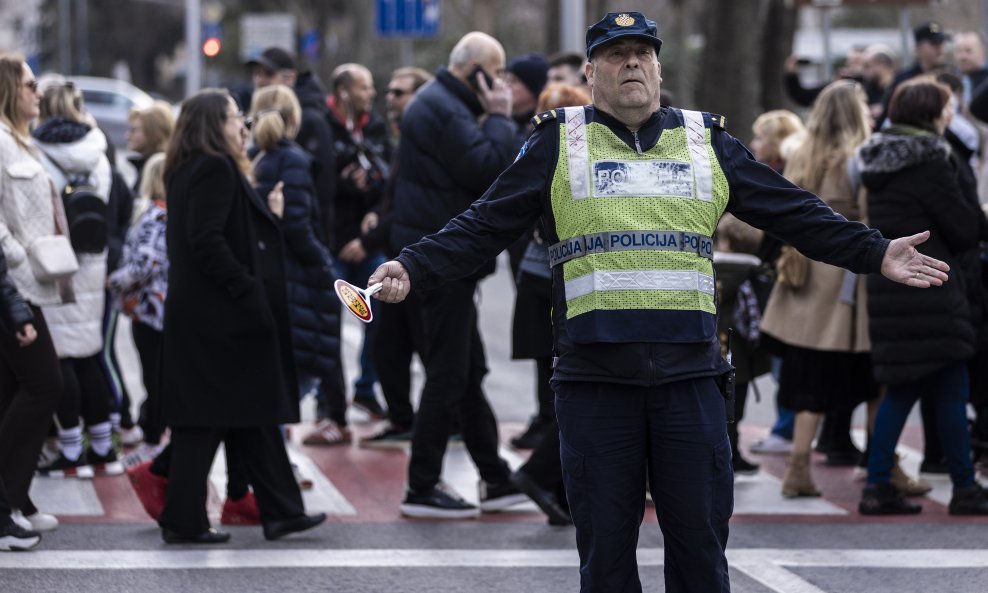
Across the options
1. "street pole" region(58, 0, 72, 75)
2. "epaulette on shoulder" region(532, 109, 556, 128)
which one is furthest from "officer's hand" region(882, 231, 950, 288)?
"street pole" region(58, 0, 72, 75)

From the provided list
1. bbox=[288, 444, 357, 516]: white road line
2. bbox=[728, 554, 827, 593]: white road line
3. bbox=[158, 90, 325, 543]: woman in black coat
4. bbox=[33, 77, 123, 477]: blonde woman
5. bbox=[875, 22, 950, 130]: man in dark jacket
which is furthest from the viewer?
bbox=[875, 22, 950, 130]: man in dark jacket

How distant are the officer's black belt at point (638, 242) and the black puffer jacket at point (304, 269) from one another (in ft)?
11.9

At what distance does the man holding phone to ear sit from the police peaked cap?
2.79 metres

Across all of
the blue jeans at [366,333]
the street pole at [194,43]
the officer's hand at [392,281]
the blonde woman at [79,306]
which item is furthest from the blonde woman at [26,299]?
the street pole at [194,43]

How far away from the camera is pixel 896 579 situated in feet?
21.6

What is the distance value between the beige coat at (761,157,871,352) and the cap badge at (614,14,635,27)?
3.48 metres

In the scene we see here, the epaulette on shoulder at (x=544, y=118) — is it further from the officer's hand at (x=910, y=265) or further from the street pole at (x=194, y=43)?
the street pole at (x=194, y=43)

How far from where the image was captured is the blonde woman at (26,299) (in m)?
7.13

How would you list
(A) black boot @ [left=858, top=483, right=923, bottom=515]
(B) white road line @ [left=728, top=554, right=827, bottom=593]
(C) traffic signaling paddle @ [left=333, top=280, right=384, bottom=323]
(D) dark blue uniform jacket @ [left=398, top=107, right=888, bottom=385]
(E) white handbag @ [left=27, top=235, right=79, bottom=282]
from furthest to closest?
(A) black boot @ [left=858, top=483, right=923, bottom=515], (E) white handbag @ [left=27, top=235, right=79, bottom=282], (B) white road line @ [left=728, top=554, right=827, bottom=593], (D) dark blue uniform jacket @ [left=398, top=107, right=888, bottom=385], (C) traffic signaling paddle @ [left=333, top=280, right=384, bottom=323]

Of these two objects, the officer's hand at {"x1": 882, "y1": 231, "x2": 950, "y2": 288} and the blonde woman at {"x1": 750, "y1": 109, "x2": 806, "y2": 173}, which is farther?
the blonde woman at {"x1": 750, "y1": 109, "x2": 806, "y2": 173}

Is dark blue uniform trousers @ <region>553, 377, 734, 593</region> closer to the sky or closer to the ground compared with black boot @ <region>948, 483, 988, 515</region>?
closer to the sky

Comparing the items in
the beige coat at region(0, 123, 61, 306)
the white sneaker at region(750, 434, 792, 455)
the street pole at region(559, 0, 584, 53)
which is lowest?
the white sneaker at region(750, 434, 792, 455)

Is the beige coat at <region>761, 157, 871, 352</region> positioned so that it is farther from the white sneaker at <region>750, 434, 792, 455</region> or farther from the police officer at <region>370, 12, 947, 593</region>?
the police officer at <region>370, 12, 947, 593</region>

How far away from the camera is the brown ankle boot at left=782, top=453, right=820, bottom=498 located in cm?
816
